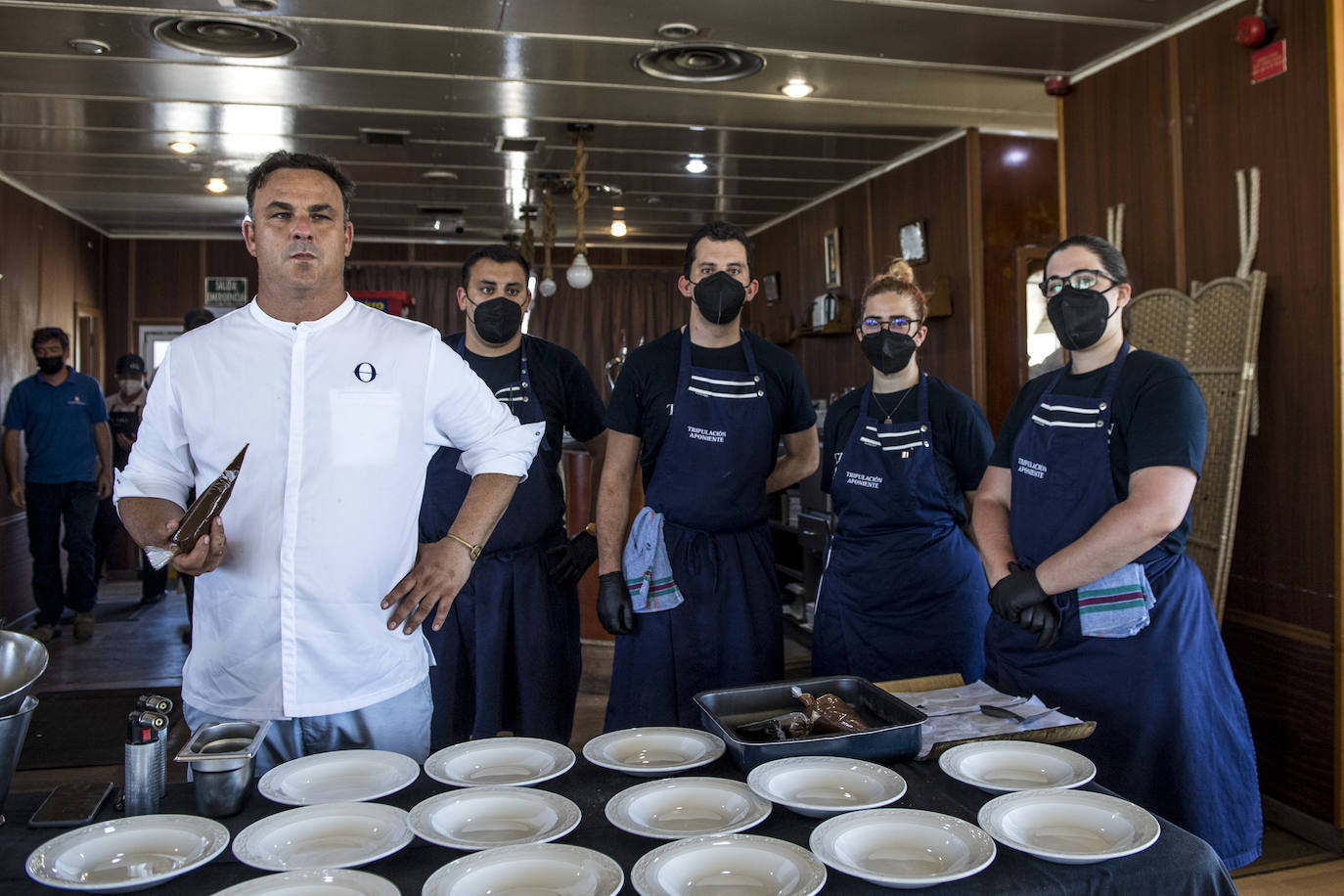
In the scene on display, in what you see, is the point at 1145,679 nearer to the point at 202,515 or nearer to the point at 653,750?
the point at 653,750

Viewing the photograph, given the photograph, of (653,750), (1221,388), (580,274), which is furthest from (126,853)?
(580,274)

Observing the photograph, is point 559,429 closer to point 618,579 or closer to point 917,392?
point 618,579

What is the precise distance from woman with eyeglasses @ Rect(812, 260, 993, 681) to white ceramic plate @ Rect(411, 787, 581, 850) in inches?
61.3

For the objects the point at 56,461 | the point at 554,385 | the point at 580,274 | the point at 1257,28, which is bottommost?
the point at 56,461

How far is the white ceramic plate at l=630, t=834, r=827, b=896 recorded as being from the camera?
1182mm

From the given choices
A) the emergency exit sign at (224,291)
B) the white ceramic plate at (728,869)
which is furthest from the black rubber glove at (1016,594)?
the emergency exit sign at (224,291)

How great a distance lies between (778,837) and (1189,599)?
53.7 inches

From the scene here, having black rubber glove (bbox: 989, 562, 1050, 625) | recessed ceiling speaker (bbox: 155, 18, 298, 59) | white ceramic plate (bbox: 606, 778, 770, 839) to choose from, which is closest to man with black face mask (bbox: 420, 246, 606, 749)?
black rubber glove (bbox: 989, 562, 1050, 625)

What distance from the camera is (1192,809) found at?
7.07 ft

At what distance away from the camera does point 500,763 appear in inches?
62.8

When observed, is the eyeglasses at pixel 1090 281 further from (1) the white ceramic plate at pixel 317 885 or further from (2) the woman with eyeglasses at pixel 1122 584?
(1) the white ceramic plate at pixel 317 885

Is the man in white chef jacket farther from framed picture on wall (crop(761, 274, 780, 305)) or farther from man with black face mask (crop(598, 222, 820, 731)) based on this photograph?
framed picture on wall (crop(761, 274, 780, 305))

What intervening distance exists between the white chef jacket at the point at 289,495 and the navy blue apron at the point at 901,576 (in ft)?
4.59

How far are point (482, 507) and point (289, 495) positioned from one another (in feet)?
1.16
